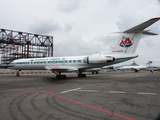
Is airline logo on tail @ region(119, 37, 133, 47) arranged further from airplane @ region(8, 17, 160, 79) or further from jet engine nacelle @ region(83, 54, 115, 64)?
jet engine nacelle @ region(83, 54, 115, 64)

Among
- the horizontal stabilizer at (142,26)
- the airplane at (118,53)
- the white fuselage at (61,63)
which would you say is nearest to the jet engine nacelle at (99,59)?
the airplane at (118,53)

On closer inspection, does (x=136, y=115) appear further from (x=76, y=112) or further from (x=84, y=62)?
(x=84, y=62)

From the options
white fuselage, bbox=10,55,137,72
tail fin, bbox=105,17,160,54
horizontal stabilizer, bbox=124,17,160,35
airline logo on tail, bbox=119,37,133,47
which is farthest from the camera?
white fuselage, bbox=10,55,137,72

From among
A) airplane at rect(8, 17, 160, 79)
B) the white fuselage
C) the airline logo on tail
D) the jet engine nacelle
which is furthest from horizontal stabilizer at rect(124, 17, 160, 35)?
the jet engine nacelle

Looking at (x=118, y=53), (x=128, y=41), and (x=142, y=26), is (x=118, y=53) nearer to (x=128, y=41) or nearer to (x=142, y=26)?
(x=128, y=41)

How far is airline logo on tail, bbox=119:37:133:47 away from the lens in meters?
12.5

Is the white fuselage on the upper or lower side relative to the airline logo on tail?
lower

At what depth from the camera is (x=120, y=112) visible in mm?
3494

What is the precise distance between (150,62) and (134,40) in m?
42.3

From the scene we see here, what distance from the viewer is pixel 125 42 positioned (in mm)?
12750

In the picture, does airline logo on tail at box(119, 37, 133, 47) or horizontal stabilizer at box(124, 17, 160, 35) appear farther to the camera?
airline logo on tail at box(119, 37, 133, 47)

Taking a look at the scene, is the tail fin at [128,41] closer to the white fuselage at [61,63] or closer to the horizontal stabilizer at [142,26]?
the horizontal stabilizer at [142,26]

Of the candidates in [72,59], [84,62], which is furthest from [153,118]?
[72,59]

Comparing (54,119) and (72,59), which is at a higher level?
(72,59)
